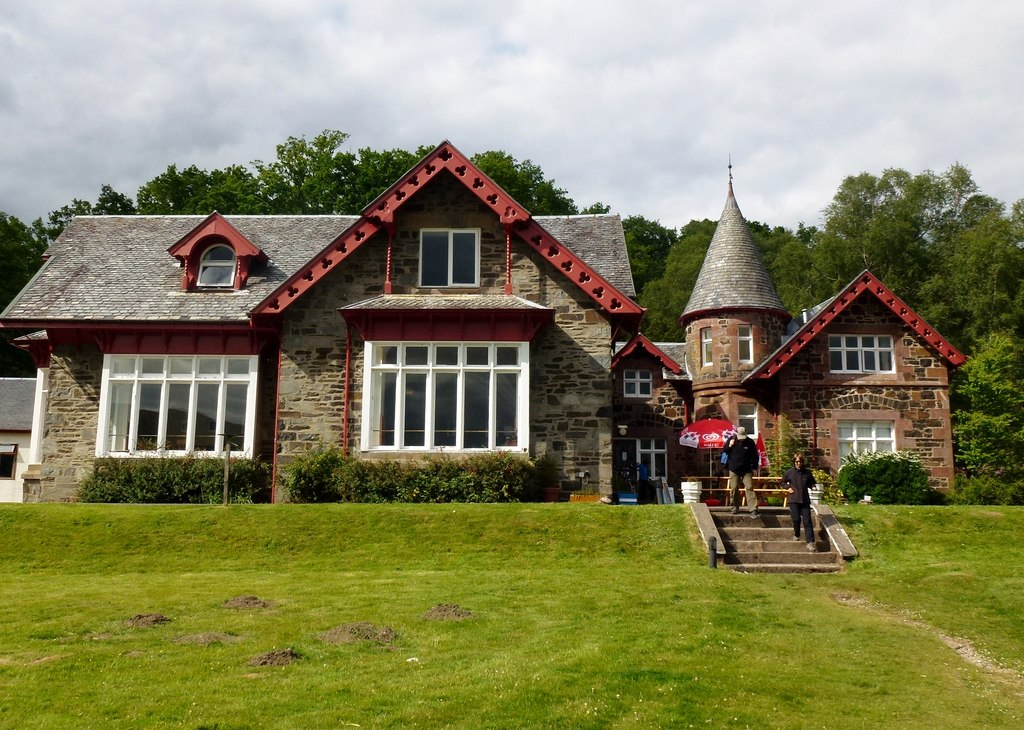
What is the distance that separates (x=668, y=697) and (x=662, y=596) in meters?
4.58

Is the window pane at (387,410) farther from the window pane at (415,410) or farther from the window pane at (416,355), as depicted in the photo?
the window pane at (416,355)

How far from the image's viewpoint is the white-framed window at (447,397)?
67.7 feet

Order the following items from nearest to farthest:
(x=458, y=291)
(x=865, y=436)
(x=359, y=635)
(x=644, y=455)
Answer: (x=359, y=635) < (x=458, y=291) < (x=865, y=436) < (x=644, y=455)

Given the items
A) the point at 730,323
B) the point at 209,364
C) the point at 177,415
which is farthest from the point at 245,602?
the point at 730,323

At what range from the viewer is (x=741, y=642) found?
10125 mm

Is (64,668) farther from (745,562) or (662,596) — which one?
(745,562)

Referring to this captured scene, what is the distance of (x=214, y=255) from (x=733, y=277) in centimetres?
1837

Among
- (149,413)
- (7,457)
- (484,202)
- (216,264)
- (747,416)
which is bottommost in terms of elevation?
(7,457)

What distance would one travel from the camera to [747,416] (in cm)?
3023

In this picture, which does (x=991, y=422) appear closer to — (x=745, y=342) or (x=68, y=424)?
(x=745, y=342)

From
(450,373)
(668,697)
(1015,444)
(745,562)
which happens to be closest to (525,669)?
(668,697)

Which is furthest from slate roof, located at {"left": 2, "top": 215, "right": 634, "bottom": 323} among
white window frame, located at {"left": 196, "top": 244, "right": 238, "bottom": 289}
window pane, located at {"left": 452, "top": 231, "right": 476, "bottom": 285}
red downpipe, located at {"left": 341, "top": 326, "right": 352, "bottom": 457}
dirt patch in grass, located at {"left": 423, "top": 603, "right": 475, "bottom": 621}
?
dirt patch in grass, located at {"left": 423, "top": 603, "right": 475, "bottom": 621}

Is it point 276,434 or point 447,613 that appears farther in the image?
point 276,434

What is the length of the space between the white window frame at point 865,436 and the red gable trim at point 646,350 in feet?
20.7
